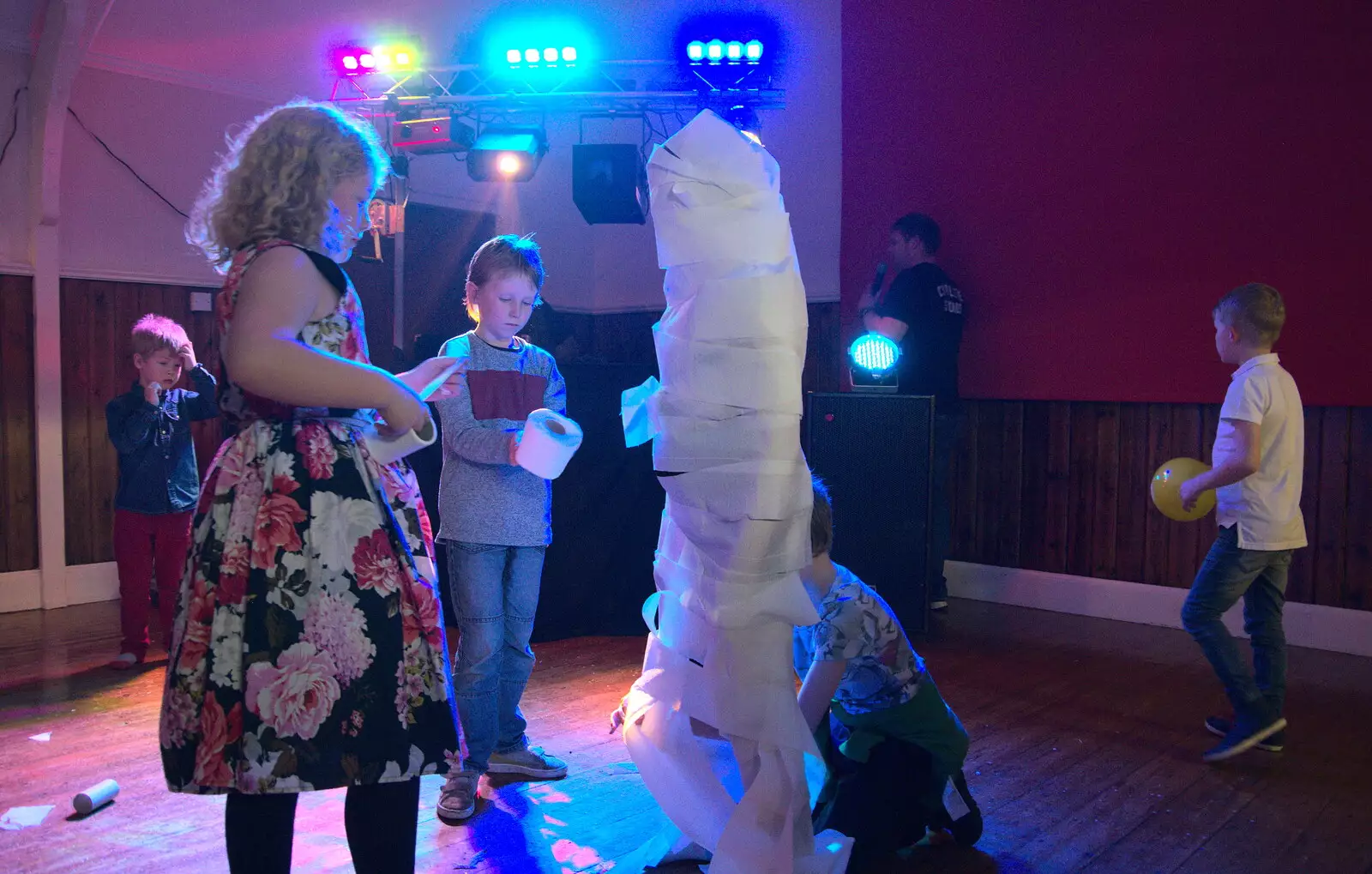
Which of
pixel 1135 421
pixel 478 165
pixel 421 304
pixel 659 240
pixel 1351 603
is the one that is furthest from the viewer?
pixel 421 304

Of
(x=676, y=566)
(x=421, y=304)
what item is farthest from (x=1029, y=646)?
(x=421, y=304)

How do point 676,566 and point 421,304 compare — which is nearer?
point 676,566

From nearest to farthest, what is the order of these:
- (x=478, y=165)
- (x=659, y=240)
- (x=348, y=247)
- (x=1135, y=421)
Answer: (x=348, y=247) < (x=659, y=240) < (x=1135, y=421) < (x=478, y=165)

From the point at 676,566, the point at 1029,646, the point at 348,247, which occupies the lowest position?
the point at 1029,646

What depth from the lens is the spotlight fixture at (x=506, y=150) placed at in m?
5.48

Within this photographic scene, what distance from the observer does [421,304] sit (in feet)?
21.2

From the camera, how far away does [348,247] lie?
140 centimetres

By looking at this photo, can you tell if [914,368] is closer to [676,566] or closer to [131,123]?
[676,566]

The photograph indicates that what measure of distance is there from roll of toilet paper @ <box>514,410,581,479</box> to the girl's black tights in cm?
82

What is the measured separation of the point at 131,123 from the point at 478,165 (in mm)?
1767

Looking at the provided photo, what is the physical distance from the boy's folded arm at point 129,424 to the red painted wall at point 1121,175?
327cm

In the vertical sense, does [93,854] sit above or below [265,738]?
below

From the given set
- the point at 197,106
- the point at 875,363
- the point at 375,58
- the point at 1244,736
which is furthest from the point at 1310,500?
the point at 197,106

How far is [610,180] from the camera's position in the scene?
575cm
